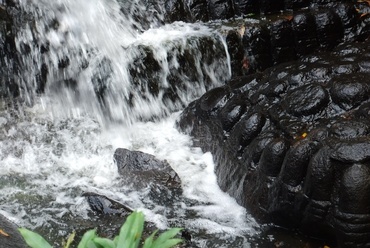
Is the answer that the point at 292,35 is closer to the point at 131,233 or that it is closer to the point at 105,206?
the point at 105,206

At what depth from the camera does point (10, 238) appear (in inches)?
123

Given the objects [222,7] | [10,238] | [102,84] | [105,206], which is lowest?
[105,206]

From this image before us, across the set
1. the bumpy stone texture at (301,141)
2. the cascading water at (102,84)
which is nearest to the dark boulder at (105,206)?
the cascading water at (102,84)

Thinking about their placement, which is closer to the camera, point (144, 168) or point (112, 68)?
Answer: point (144, 168)

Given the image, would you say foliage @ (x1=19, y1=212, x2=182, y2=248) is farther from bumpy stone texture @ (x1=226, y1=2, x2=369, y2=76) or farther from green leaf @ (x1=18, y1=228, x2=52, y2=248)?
bumpy stone texture @ (x1=226, y1=2, x2=369, y2=76)

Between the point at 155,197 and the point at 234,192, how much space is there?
87 centimetres

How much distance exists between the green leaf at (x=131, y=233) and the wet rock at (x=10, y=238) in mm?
1066

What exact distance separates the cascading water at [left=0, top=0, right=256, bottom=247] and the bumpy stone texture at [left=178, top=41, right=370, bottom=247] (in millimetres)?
647

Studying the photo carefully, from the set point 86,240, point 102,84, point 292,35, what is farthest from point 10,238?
point 292,35

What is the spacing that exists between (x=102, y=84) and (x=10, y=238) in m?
4.33

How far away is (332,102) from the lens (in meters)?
5.14

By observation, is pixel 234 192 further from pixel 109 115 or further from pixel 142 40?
pixel 142 40

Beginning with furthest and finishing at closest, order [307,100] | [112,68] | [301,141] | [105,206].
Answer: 1. [112,68]
2. [307,100]
3. [105,206]
4. [301,141]

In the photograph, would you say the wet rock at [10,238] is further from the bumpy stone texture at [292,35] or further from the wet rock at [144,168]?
the bumpy stone texture at [292,35]
